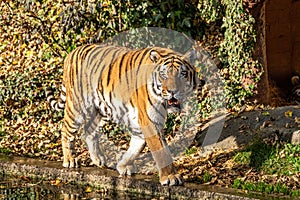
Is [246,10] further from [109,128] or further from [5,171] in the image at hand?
[5,171]

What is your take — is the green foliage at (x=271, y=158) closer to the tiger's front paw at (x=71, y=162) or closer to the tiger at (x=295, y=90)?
the tiger's front paw at (x=71, y=162)

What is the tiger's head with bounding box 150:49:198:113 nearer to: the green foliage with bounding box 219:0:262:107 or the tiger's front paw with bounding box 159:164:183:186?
the tiger's front paw with bounding box 159:164:183:186

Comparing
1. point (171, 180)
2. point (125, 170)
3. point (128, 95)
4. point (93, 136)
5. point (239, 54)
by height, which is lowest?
point (171, 180)

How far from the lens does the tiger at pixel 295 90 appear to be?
13.2m

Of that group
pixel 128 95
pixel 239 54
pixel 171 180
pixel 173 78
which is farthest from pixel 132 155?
pixel 239 54

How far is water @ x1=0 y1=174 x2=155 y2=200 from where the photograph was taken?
26.1ft

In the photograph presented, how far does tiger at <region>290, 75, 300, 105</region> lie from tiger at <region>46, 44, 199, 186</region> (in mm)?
4529

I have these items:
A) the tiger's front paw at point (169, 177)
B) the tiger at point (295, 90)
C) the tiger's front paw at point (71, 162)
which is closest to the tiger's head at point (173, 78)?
the tiger's front paw at point (169, 177)

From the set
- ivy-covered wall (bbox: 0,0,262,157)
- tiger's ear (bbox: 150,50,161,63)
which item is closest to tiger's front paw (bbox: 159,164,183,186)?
tiger's ear (bbox: 150,50,161,63)

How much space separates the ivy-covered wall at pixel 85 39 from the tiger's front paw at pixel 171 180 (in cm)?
311

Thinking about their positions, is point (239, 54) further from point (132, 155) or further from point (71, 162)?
point (71, 162)

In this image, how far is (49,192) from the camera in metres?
8.24

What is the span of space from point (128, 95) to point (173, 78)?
77 cm

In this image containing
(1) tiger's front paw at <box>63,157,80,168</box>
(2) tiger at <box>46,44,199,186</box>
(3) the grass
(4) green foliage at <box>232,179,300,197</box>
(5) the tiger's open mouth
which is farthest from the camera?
(1) tiger's front paw at <box>63,157,80,168</box>
